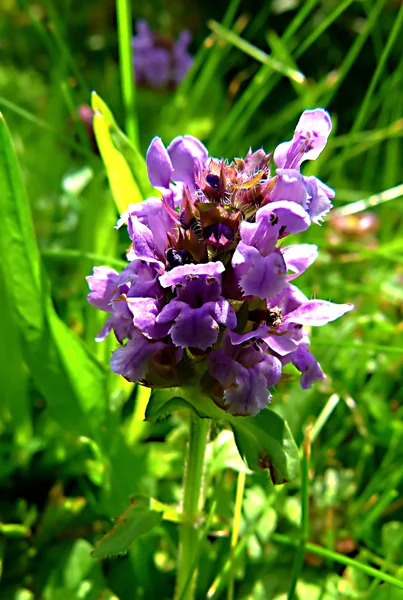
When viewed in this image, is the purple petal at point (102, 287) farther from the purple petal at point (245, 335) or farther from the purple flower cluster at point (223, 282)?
the purple petal at point (245, 335)

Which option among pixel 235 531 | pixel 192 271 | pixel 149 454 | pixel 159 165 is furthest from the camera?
pixel 149 454

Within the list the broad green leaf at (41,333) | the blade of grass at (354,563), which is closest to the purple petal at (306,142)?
the broad green leaf at (41,333)

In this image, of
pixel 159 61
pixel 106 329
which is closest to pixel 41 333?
pixel 106 329

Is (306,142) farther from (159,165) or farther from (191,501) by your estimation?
(191,501)

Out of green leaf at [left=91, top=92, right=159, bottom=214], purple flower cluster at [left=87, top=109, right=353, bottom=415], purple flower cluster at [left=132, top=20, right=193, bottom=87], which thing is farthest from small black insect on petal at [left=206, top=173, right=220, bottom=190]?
A: purple flower cluster at [left=132, top=20, right=193, bottom=87]

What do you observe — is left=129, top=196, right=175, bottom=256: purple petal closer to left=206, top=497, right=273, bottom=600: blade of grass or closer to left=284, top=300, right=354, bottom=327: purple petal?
left=284, top=300, right=354, bottom=327: purple petal

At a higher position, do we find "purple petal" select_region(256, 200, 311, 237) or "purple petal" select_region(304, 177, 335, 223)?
"purple petal" select_region(304, 177, 335, 223)
